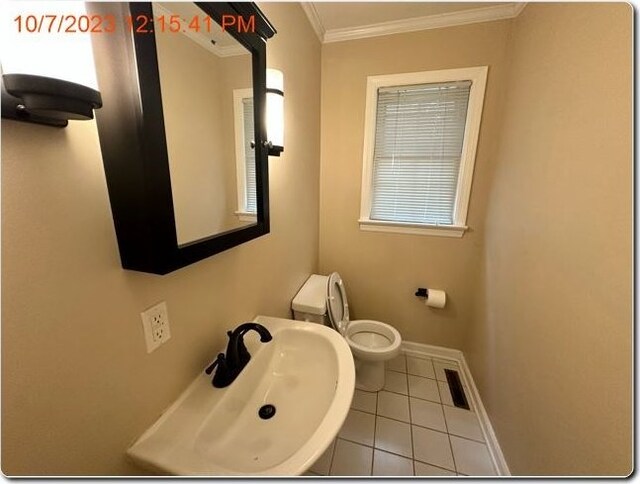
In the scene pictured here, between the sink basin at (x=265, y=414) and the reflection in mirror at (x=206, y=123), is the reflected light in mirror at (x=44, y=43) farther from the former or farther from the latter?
the sink basin at (x=265, y=414)

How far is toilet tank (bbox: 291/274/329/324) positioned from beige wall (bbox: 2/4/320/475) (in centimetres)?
78

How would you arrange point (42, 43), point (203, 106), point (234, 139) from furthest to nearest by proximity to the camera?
point (234, 139), point (203, 106), point (42, 43)

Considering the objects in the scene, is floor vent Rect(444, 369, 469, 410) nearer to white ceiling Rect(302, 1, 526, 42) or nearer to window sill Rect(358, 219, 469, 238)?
window sill Rect(358, 219, 469, 238)

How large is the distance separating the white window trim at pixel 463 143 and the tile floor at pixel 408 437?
113 centimetres

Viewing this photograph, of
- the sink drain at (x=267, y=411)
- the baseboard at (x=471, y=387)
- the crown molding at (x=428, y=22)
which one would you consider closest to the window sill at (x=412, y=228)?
the baseboard at (x=471, y=387)

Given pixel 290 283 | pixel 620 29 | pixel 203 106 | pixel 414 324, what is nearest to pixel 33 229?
pixel 203 106

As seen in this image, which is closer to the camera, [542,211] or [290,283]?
[542,211]

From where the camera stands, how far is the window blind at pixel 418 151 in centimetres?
171

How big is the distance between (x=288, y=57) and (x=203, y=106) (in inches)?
31.6

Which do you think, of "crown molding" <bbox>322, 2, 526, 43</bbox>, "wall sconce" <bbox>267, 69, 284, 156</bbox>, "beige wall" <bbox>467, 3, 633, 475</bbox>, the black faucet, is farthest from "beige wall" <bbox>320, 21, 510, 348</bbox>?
the black faucet

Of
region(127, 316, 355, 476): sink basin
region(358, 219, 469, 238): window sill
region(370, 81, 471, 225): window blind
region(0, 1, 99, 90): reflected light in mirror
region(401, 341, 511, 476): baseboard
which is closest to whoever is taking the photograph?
region(0, 1, 99, 90): reflected light in mirror

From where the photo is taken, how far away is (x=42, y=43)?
371 mm

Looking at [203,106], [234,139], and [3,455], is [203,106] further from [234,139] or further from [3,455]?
[3,455]

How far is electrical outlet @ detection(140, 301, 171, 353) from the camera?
0.65m
